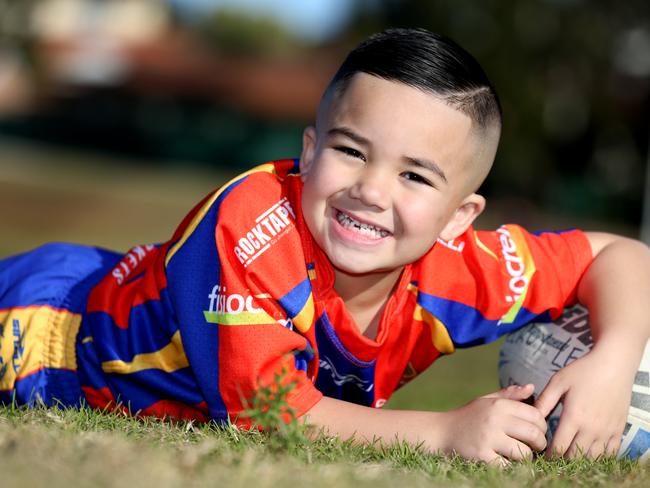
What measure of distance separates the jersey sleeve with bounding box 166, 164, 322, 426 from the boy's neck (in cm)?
31

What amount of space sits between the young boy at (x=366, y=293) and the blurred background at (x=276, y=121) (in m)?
9.29

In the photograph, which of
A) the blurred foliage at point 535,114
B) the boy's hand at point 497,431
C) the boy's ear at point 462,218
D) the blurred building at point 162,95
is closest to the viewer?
the boy's hand at point 497,431

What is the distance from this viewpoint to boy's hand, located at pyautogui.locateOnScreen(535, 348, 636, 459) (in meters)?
2.82

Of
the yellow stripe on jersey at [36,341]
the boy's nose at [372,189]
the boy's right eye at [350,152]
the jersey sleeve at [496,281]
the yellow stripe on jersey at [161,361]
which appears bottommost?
the yellow stripe on jersey at [36,341]

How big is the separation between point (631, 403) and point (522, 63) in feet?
74.3

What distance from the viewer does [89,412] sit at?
2910mm

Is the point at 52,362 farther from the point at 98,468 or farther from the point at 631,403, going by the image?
the point at 631,403

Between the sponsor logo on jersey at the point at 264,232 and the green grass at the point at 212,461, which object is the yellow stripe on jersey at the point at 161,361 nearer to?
the green grass at the point at 212,461

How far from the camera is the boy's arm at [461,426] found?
2.64 m

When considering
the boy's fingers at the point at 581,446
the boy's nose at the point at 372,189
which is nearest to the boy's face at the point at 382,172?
the boy's nose at the point at 372,189

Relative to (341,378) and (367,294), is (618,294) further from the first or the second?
(341,378)

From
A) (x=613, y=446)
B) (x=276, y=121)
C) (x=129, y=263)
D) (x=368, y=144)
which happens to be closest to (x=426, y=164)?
(x=368, y=144)

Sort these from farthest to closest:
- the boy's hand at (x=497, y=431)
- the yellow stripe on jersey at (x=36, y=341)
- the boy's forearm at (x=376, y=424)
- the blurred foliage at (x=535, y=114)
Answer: the blurred foliage at (x=535, y=114)
the yellow stripe on jersey at (x=36, y=341)
the boy's forearm at (x=376, y=424)
the boy's hand at (x=497, y=431)

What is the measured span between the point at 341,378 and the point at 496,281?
652mm
